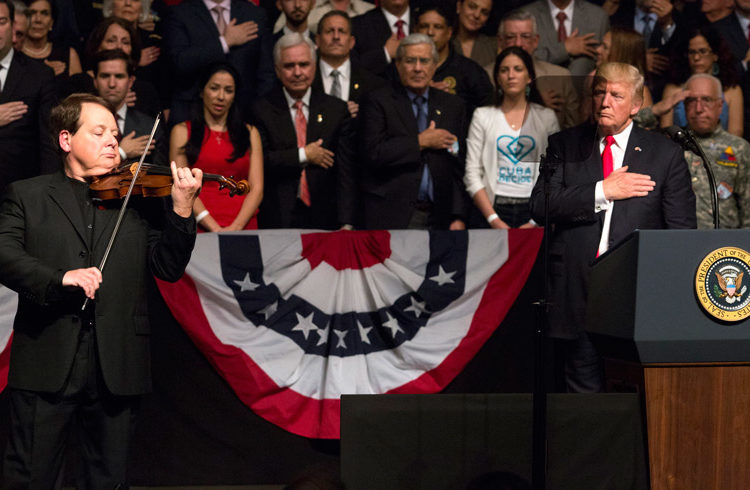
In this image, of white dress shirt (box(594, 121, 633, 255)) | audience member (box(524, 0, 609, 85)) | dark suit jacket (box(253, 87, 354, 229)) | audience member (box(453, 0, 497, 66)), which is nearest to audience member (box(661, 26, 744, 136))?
audience member (box(524, 0, 609, 85))

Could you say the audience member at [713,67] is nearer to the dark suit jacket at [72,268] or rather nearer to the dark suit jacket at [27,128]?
the dark suit jacket at [27,128]

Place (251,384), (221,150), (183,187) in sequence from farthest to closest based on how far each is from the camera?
1. (221,150)
2. (251,384)
3. (183,187)

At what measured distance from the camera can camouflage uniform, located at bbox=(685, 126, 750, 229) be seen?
220 inches

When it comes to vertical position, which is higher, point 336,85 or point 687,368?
point 336,85

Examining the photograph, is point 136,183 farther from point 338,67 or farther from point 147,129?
point 338,67

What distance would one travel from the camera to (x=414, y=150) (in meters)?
5.49

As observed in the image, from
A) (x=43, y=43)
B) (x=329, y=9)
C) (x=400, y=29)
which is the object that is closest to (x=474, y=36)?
(x=400, y=29)

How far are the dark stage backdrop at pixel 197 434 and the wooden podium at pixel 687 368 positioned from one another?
2118mm

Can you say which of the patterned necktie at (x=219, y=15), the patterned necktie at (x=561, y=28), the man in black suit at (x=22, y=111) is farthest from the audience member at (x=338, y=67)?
the man in black suit at (x=22, y=111)

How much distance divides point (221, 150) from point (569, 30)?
9.58 ft

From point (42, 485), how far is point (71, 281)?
0.77 metres

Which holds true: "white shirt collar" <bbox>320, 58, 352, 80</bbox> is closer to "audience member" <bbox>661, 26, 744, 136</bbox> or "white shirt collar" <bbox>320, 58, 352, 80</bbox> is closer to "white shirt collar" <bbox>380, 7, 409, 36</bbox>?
"white shirt collar" <bbox>380, 7, 409, 36</bbox>

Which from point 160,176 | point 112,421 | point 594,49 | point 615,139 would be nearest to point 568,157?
point 615,139

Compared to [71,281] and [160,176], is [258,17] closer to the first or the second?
[160,176]
